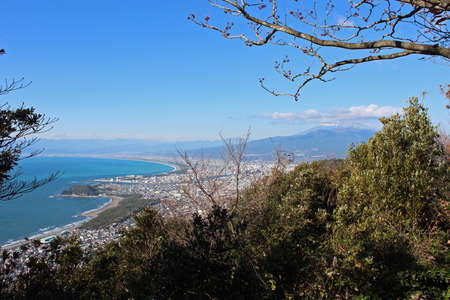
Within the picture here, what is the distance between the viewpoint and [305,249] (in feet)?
17.2

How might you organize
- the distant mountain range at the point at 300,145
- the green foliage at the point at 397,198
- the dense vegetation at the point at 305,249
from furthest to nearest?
the distant mountain range at the point at 300,145 < the green foliage at the point at 397,198 < the dense vegetation at the point at 305,249

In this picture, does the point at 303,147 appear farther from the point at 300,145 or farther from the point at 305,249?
the point at 305,249

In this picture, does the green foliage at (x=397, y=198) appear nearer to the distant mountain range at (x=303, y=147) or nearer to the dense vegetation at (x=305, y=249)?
the dense vegetation at (x=305, y=249)

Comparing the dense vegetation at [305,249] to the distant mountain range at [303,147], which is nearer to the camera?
the dense vegetation at [305,249]

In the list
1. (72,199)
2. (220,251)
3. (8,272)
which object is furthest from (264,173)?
(72,199)

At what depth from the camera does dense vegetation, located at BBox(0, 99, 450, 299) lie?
343cm

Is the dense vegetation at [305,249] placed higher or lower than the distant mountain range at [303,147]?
lower

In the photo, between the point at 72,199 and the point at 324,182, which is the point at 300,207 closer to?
the point at 324,182

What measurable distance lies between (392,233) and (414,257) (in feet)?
2.22

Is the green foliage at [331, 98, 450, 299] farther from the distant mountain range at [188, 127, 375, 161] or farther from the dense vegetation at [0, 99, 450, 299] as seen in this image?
the distant mountain range at [188, 127, 375, 161]

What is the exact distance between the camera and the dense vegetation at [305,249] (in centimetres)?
343

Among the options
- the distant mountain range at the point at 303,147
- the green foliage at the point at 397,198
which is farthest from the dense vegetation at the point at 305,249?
the distant mountain range at the point at 303,147

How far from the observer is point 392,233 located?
17.5ft

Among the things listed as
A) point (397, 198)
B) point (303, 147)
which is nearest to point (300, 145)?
point (303, 147)
